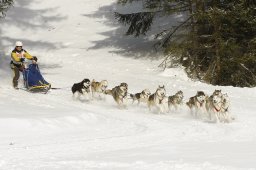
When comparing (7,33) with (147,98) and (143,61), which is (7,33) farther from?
(147,98)

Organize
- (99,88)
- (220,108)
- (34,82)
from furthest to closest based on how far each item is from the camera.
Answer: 1. (34,82)
2. (99,88)
3. (220,108)

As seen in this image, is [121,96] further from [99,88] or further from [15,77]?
[15,77]

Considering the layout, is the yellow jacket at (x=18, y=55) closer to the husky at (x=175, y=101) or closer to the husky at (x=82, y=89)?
the husky at (x=82, y=89)

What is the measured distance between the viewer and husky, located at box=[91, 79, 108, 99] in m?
15.0

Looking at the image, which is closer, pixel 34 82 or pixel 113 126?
pixel 113 126

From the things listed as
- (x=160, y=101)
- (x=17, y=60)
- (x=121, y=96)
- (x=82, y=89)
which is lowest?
(x=160, y=101)

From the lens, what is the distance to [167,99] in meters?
13.3

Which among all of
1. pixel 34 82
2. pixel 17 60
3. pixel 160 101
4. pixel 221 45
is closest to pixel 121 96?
pixel 160 101

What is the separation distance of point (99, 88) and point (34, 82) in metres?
2.14

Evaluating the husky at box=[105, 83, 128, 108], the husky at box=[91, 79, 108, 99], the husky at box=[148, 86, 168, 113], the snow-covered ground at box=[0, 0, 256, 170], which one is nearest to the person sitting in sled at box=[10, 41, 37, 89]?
the snow-covered ground at box=[0, 0, 256, 170]

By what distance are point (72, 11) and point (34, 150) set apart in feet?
83.9

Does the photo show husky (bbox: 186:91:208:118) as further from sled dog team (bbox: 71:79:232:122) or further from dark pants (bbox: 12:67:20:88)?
dark pants (bbox: 12:67:20:88)

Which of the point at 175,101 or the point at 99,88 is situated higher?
the point at 99,88

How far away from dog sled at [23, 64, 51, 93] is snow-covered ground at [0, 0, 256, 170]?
0.27 metres
